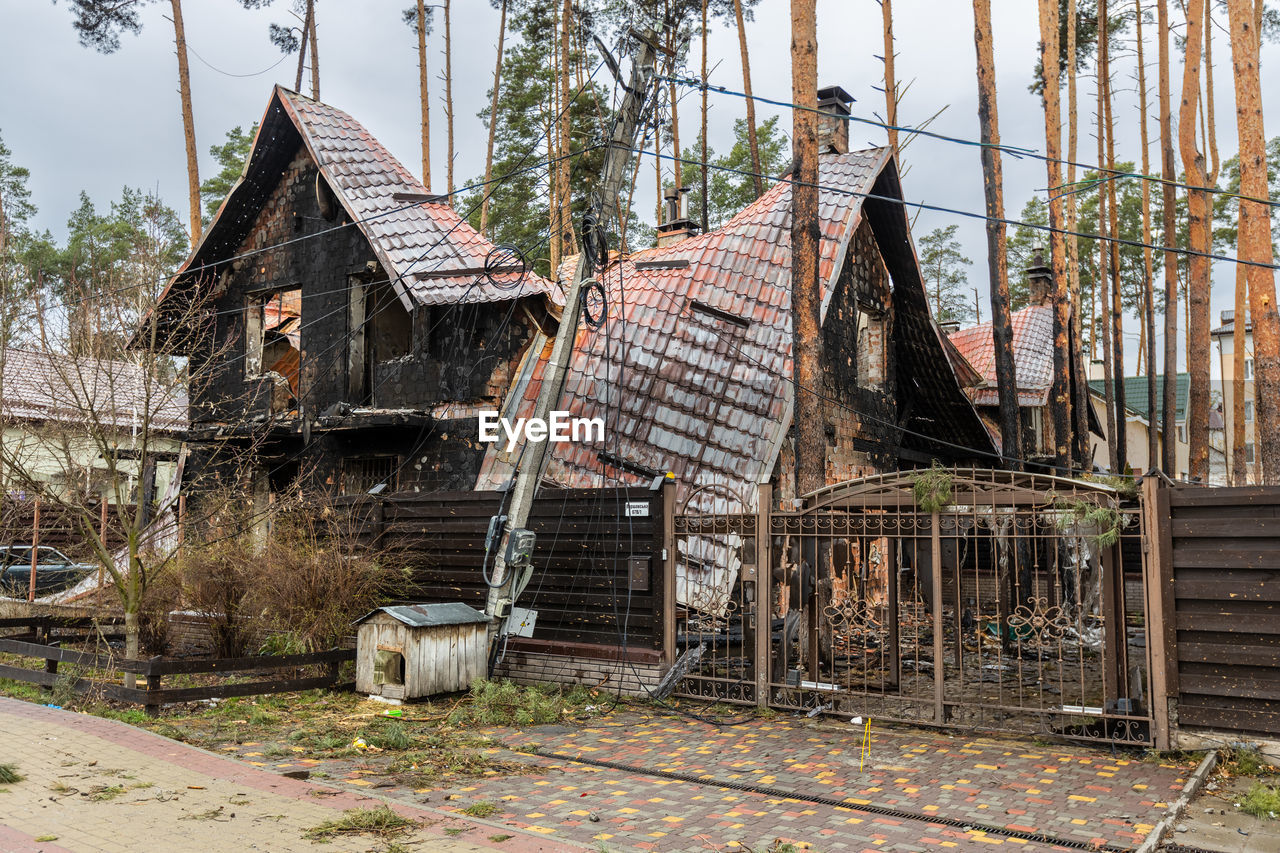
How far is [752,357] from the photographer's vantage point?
15891mm

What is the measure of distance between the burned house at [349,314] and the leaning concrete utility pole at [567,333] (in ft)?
11.4

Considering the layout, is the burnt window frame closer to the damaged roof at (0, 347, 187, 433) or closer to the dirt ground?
the damaged roof at (0, 347, 187, 433)

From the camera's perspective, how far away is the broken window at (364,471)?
56.3 ft

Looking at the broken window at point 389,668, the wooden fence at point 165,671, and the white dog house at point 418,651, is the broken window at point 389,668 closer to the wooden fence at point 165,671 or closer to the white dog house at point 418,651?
the white dog house at point 418,651

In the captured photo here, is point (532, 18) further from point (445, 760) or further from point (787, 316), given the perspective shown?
point (445, 760)

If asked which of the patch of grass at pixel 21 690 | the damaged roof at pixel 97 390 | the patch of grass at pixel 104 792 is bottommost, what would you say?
the patch of grass at pixel 21 690

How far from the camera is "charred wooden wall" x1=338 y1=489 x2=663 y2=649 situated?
35.3 ft

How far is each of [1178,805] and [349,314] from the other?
50.3ft

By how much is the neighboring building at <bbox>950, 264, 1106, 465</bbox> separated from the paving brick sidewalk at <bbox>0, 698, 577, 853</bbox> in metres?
18.2

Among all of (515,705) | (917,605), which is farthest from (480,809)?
(917,605)

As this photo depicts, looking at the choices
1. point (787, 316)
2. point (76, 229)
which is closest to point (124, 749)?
point (787, 316)

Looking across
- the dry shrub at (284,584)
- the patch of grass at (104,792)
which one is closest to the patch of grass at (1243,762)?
the patch of grass at (104,792)

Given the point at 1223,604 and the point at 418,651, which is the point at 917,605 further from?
the point at 418,651

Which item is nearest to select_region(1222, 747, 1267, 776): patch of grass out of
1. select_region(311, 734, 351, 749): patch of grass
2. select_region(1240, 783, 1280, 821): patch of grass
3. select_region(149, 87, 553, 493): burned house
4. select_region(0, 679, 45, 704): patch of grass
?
select_region(1240, 783, 1280, 821): patch of grass
